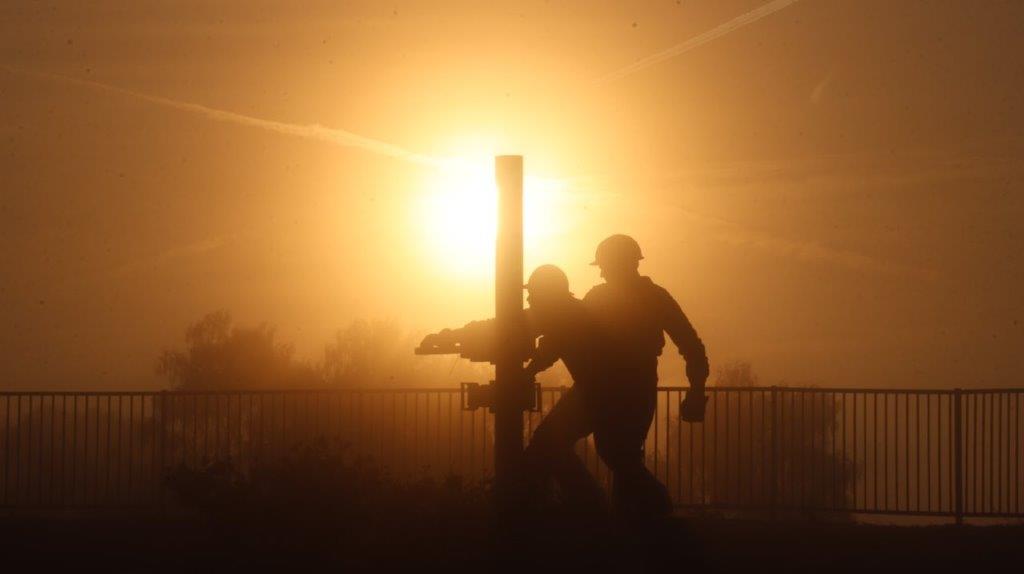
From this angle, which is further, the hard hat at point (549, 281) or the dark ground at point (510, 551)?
the hard hat at point (549, 281)

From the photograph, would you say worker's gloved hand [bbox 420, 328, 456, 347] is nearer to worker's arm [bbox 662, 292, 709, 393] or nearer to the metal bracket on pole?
the metal bracket on pole

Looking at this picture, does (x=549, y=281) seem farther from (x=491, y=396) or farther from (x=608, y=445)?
(x=608, y=445)

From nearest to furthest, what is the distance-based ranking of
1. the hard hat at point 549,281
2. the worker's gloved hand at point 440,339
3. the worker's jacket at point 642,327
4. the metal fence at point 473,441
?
the worker's jacket at point 642,327
the hard hat at point 549,281
the worker's gloved hand at point 440,339
the metal fence at point 473,441

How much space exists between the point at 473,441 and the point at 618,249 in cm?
705

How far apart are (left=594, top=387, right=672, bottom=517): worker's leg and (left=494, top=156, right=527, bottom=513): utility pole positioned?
612 millimetres

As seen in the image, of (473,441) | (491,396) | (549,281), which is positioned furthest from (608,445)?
(473,441)

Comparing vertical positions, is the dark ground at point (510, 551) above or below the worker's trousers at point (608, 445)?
below

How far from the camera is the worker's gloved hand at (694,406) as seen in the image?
1114cm

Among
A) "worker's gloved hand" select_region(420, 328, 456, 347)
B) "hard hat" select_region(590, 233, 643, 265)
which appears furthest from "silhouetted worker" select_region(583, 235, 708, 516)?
"worker's gloved hand" select_region(420, 328, 456, 347)

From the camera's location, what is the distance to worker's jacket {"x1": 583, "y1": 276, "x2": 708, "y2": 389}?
10.8 m

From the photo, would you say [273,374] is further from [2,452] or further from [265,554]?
[265,554]

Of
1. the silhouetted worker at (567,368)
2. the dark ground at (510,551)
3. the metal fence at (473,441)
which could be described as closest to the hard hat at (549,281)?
the silhouetted worker at (567,368)

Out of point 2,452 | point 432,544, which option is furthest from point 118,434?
point 432,544

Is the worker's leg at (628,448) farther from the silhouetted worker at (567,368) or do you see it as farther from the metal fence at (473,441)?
the metal fence at (473,441)
